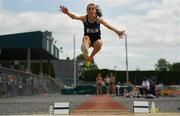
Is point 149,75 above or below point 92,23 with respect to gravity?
above

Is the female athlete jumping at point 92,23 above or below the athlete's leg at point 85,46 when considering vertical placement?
above

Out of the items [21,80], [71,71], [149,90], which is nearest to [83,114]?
[149,90]

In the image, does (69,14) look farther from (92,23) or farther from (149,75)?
(149,75)

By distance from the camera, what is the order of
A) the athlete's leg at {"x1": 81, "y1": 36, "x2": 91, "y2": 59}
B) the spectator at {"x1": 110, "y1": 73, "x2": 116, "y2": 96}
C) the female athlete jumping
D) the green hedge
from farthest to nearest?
1. the green hedge
2. the spectator at {"x1": 110, "y1": 73, "x2": 116, "y2": 96}
3. the female athlete jumping
4. the athlete's leg at {"x1": 81, "y1": 36, "x2": 91, "y2": 59}

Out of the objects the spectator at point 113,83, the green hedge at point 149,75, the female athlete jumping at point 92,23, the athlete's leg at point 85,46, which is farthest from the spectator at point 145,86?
the green hedge at point 149,75

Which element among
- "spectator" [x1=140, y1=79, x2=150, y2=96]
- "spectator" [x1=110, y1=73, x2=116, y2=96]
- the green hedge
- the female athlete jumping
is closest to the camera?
the female athlete jumping

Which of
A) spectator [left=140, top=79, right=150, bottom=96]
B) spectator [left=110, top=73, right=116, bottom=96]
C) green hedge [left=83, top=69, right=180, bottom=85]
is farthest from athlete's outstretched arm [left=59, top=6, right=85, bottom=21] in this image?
green hedge [left=83, top=69, right=180, bottom=85]

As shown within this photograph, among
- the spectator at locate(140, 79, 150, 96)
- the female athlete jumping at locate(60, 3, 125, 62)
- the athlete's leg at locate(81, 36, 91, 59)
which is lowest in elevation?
the spectator at locate(140, 79, 150, 96)

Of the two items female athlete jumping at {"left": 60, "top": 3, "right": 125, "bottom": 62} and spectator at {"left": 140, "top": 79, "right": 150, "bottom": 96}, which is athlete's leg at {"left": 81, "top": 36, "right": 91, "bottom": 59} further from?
spectator at {"left": 140, "top": 79, "right": 150, "bottom": 96}

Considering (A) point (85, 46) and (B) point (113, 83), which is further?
(B) point (113, 83)

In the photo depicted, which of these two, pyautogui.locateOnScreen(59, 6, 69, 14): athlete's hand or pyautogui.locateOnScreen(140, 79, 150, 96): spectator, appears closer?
pyautogui.locateOnScreen(59, 6, 69, 14): athlete's hand

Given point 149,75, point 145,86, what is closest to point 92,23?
point 145,86

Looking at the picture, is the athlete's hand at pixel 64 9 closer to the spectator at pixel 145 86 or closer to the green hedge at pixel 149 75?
the spectator at pixel 145 86

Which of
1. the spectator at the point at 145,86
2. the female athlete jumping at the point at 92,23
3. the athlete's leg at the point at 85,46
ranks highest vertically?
the female athlete jumping at the point at 92,23
